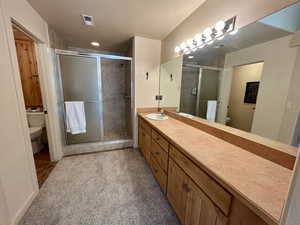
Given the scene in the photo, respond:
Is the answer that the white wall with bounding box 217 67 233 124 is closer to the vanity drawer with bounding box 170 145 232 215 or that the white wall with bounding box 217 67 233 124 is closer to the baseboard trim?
the vanity drawer with bounding box 170 145 232 215

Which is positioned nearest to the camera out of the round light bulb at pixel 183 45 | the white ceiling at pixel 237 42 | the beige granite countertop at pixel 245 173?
the beige granite countertop at pixel 245 173

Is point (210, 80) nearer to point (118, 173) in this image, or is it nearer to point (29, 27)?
point (118, 173)

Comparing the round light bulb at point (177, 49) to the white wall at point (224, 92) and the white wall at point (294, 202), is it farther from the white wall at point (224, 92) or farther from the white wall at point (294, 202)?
the white wall at point (294, 202)

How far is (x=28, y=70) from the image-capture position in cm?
262

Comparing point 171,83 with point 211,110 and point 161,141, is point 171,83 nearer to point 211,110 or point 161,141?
point 211,110

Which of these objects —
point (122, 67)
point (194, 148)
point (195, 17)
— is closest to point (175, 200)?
point (194, 148)

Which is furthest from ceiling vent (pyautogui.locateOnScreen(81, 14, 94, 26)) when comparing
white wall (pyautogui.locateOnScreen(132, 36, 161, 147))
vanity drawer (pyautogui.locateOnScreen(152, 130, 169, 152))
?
vanity drawer (pyautogui.locateOnScreen(152, 130, 169, 152))

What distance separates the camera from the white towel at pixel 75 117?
2.35 m

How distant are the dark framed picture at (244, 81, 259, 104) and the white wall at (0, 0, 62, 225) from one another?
2.21 metres

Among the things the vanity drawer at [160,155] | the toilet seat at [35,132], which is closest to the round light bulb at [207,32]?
the vanity drawer at [160,155]

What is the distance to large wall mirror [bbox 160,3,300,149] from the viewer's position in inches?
32.3

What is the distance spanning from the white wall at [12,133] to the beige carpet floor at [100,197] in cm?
23

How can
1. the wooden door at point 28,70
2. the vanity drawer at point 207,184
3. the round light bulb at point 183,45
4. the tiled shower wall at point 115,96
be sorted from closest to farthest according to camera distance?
the vanity drawer at point 207,184
the round light bulb at point 183,45
the wooden door at point 28,70
the tiled shower wall at point 115,96

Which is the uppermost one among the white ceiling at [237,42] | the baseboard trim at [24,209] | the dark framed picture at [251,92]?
the white ceiling at [237,42]
